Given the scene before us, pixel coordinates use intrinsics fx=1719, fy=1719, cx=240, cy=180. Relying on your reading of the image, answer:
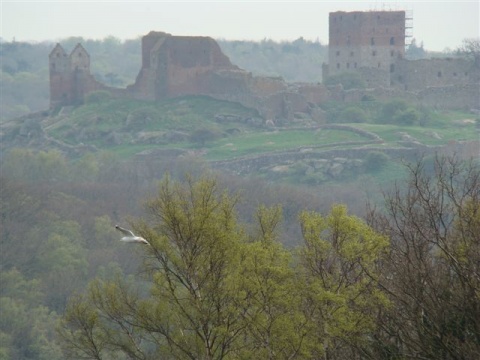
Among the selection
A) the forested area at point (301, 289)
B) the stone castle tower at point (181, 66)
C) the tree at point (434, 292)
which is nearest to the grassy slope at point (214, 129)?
the stone castle tower at point (181, 66)

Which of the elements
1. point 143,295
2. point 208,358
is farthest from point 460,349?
point 143,295

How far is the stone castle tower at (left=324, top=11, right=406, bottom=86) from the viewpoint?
9631 centimetres

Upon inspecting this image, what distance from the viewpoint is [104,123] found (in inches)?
3693

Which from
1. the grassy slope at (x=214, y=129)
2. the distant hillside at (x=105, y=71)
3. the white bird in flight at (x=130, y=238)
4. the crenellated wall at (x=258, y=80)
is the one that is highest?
the white bird in flight at (x=130, y=238)

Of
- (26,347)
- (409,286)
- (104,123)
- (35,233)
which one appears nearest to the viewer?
(409,286)

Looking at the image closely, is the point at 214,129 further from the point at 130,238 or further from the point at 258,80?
the point at 130,238

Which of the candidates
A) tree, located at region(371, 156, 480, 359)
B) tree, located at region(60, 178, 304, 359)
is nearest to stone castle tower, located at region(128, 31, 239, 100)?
tree, located at region(60, 178, 304, 359)

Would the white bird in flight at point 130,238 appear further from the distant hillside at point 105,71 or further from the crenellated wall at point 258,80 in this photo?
the distant hillside at point 105,71

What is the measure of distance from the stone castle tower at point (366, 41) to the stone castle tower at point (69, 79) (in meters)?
13.6

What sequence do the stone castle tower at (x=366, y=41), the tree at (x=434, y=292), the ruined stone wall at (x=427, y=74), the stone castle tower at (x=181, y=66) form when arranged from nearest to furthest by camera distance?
the tree at (x=434, y=292) < the stone castle tower at (x=181, y=66) < the stone castle tower at (x=366, y=41) < the ruined stone wall at (x=427, y=74)

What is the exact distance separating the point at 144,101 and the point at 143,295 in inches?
1435

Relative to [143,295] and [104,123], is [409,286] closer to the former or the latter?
[143,295]

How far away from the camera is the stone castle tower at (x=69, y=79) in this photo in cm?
9519

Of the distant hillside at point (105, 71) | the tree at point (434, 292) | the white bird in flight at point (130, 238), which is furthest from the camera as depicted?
the distant hillside at point (105, 71)
